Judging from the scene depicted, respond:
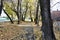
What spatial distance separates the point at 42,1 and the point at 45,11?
1.64 ft

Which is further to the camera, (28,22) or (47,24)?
(28,22)

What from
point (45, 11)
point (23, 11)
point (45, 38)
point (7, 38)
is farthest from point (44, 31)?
point (23, 11)

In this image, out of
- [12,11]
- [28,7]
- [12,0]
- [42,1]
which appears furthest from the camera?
[28,7]

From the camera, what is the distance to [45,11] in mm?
8945

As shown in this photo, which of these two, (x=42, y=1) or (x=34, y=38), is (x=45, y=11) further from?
(x=34, y=38)

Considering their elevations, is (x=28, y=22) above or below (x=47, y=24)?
below

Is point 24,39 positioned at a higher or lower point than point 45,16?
lower

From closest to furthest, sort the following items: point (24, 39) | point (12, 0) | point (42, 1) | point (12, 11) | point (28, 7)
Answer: point (42, 1)
point (24, 39)
point (12, 0)
point (12, 11)
point (28, 7)

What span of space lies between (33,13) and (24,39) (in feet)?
79.0

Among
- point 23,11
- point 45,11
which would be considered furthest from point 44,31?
point 23,11

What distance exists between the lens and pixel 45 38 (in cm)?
907

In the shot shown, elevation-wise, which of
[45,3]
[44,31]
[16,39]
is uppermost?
[45,3]

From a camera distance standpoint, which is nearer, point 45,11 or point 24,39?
point 45,11

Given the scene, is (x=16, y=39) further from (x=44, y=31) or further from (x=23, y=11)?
(x=23, y=11)
